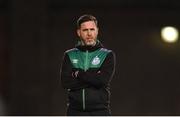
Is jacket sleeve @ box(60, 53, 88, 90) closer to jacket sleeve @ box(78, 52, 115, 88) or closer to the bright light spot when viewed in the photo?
jacket sleeve @ box(78, 52, 115, 88)

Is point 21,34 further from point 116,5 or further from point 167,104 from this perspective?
point 167,104

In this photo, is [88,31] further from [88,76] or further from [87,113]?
[87,113]

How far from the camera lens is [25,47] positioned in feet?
28.1

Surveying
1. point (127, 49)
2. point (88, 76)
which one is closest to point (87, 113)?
point (88, 76)

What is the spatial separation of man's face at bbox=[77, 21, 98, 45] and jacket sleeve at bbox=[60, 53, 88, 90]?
150 millimetres

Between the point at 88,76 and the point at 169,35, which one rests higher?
the point at 169,35

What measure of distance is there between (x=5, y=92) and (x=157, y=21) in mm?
2393

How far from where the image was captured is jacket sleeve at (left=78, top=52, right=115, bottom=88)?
237 cm

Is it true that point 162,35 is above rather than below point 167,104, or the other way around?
above

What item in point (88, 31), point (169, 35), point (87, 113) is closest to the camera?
point (88, 31)

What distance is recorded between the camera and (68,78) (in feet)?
8.07

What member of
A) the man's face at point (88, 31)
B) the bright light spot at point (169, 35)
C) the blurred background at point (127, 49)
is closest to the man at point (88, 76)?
the man's face at point (88, 31)

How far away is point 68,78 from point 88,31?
0.28 meters

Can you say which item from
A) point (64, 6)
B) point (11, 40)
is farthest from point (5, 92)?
point (64, 6)
